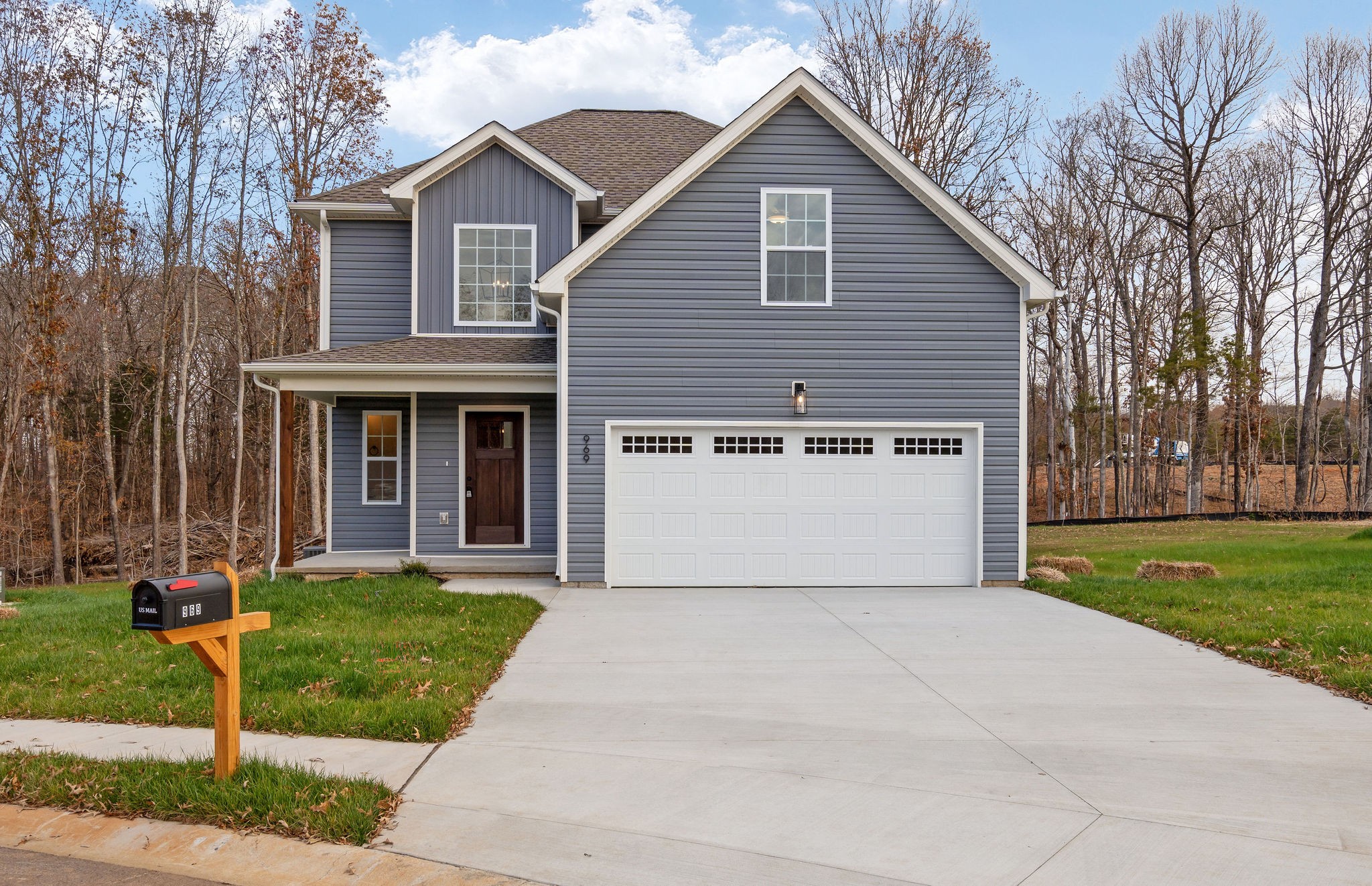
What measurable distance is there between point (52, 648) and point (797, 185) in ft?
31.9

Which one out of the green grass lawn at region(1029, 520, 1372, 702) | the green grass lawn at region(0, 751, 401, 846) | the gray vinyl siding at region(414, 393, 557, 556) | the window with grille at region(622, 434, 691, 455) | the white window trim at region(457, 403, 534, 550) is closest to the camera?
the green grass lawn at region(0, 751, 401, 846)

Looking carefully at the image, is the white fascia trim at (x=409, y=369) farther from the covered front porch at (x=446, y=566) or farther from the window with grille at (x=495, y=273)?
the covered front porch at (x=446, y=566)

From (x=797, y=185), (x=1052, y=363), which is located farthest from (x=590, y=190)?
(x=1052, y=363)

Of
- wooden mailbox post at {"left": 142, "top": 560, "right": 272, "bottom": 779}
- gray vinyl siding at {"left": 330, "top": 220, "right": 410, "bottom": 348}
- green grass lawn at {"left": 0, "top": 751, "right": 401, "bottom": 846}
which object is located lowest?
green grass lawn at {"left": 0, "top": 751, "right": 401, "bottom": 846}

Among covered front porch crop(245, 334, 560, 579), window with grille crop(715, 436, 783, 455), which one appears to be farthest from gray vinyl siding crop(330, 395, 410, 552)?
window with grille crop(715, 436, 783, 455)

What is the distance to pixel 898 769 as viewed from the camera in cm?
487

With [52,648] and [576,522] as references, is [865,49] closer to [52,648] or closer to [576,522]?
[576,522]

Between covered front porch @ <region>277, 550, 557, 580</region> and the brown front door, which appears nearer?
covered front porch @ <region>277, 550, 557, 580</region>

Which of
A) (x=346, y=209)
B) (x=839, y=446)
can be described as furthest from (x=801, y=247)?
(x=346, y=209)

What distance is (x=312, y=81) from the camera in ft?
75.8

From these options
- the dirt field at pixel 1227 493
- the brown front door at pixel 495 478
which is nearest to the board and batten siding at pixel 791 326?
the brown front door at pixel 495 478

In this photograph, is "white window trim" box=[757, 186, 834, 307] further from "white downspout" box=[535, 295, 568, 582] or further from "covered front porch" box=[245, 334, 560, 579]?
"covered front porch" box=[245, 334, 560, 579]

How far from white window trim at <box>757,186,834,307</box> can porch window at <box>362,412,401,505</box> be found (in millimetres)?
6317

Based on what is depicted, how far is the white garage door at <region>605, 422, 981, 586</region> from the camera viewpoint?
1205cm
